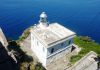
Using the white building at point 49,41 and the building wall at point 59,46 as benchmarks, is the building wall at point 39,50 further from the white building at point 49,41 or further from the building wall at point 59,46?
the building wall at point 59,46

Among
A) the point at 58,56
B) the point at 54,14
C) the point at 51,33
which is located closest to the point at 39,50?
the point at 58,56

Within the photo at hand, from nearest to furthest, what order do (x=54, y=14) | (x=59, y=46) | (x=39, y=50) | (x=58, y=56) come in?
(x=59, y=46) < (x=39, y=50) < (x=58, y=56) < (x=54, y=14)

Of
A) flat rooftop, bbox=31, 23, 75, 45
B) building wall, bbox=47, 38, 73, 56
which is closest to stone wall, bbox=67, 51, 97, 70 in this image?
building wall, bbox=47, 38, 73, 56

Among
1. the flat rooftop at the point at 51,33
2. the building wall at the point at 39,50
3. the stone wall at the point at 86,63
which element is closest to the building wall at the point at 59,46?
the building wall at the point at 39,50

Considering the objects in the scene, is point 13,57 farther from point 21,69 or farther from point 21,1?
point 21,1

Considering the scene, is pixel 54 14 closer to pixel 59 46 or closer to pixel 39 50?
pixel 39 50

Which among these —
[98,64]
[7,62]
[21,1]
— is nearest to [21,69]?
[7,62]
